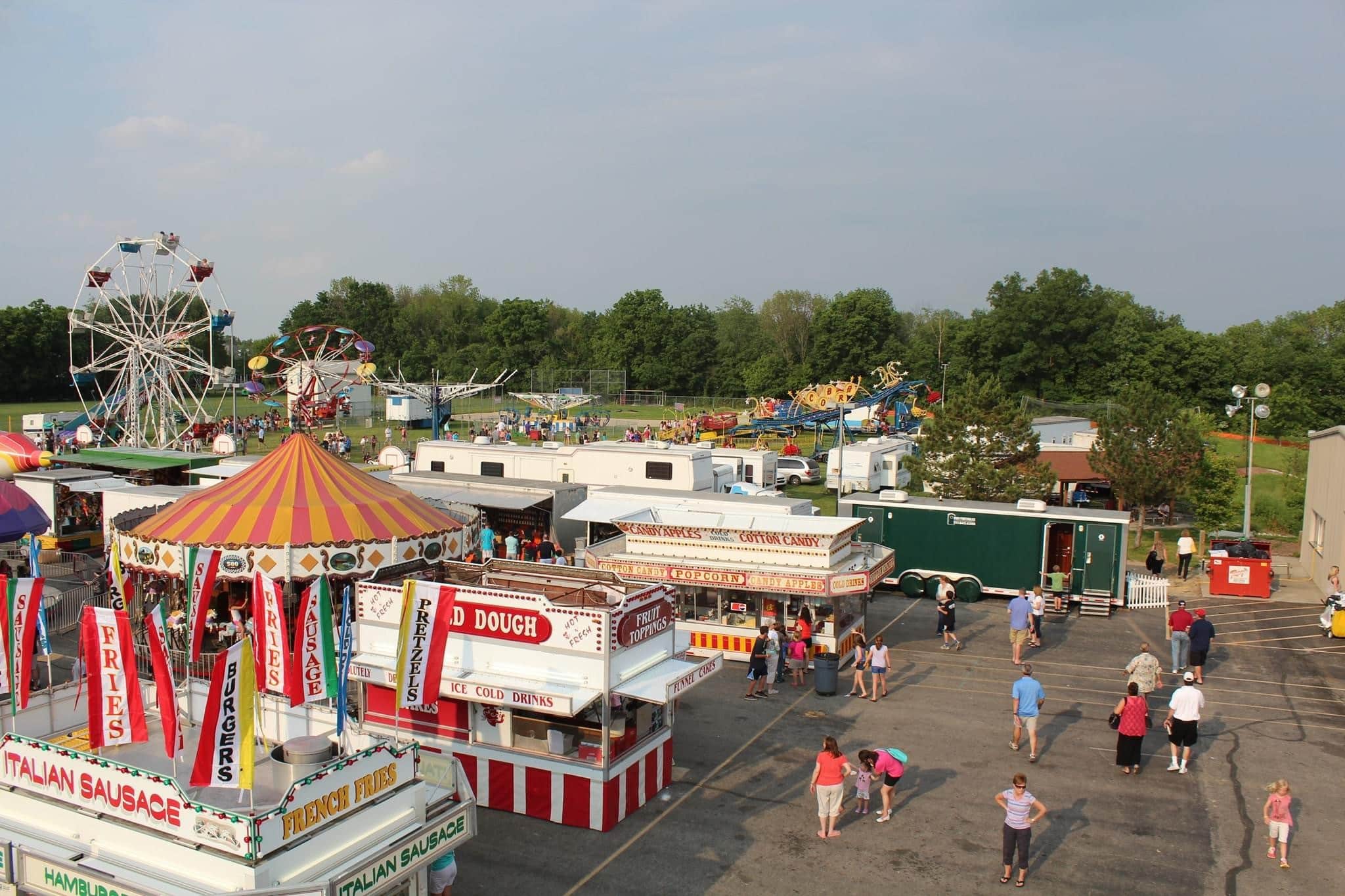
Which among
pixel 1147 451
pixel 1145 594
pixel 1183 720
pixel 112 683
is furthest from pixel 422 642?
pixel 1147 451

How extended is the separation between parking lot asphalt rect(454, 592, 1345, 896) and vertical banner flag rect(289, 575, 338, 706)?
8.45 feet

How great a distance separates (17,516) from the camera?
20.4m

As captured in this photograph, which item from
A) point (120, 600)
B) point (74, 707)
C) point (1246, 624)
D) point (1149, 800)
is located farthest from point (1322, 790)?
point (120, 600)

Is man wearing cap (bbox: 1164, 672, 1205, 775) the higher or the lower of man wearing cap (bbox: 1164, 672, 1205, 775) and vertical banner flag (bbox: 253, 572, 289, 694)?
the lower

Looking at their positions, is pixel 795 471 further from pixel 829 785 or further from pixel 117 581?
pixel 829 785

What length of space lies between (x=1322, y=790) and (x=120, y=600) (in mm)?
17631

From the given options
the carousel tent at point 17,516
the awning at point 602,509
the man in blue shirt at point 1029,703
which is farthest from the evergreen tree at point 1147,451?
the carousel tent at point 17,516

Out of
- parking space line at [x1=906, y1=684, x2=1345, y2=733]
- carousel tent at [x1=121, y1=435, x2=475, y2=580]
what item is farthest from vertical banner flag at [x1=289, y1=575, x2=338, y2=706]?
parking space line at [x1=906, y1=684, x2=1345, y2=733]

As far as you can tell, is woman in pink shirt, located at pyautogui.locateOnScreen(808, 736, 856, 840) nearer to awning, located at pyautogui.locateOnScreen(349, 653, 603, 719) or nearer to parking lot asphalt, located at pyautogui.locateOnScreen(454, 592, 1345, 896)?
parking lot asphalt, located at pyautogui.locateOnScreen(454, 592, 1345, 896)

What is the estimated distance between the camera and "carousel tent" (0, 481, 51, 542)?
20.1m

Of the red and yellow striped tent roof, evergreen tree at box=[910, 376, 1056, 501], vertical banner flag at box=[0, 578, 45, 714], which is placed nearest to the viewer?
vertical banner flag at box=[0, 578, 45, 714]

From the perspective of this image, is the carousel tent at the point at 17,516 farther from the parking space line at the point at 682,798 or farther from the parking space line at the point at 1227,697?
the parking space line at the point at 1227,697

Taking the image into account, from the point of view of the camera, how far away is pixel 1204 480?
3178cm

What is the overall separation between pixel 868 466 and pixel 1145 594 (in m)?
15.9
